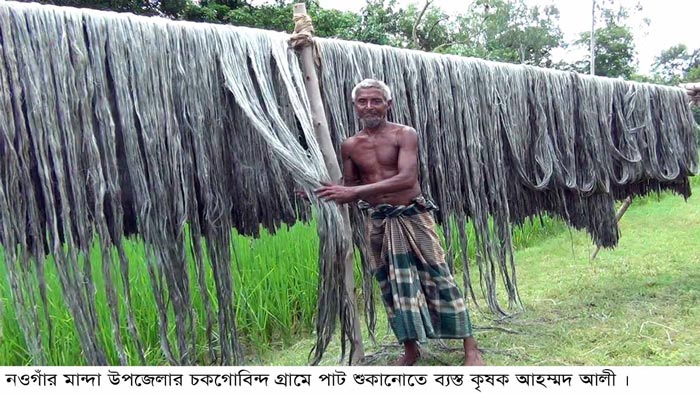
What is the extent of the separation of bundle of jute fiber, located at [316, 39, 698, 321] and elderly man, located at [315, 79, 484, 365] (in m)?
0.24

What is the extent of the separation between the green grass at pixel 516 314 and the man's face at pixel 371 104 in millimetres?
980

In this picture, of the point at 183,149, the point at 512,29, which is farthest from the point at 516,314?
the point at 512,29

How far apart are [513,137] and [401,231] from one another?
1.31m

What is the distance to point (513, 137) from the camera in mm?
3949

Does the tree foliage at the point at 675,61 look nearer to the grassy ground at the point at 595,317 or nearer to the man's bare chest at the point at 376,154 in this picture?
the grassy ground at the point at 595,317

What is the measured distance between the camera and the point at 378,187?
2.75 m

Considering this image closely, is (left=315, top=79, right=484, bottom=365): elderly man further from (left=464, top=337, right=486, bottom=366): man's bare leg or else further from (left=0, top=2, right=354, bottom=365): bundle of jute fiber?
(left=0, top=2, right=354, bottom=365): bundle of jute fiber

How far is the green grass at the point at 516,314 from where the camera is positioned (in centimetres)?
345

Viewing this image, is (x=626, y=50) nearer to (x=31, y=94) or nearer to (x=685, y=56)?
(x=685, y=56)

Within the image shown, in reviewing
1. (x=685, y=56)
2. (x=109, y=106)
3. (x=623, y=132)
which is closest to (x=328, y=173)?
(x=109, y=106)

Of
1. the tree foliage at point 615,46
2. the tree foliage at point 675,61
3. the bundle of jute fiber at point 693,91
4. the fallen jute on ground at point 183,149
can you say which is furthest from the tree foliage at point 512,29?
the fallen jute on ground at point 183,149

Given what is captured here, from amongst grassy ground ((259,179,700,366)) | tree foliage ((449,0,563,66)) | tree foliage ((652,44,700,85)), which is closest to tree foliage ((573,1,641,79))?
tree foliage ((449,0,563,66))

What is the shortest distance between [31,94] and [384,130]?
1406mm

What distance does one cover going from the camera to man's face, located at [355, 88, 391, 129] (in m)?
2.85
